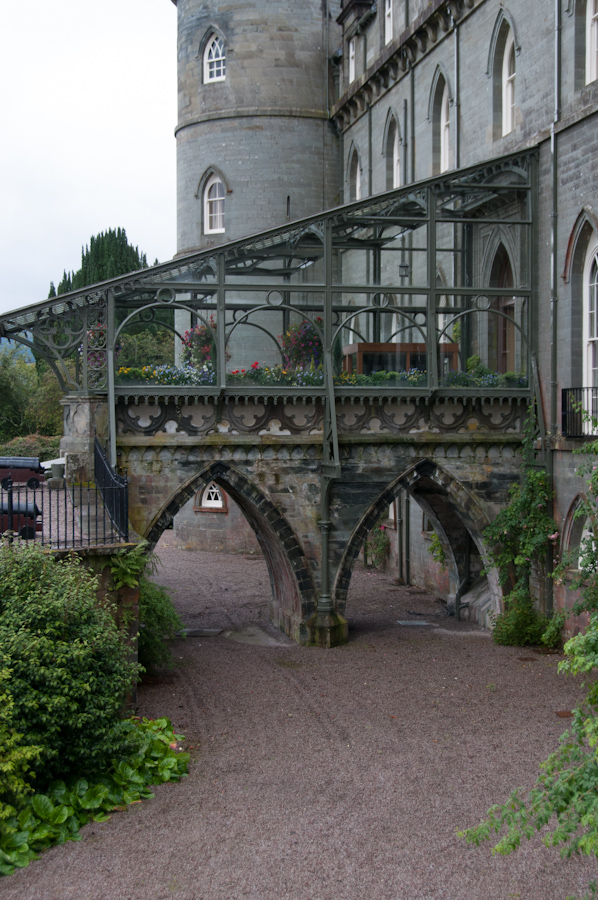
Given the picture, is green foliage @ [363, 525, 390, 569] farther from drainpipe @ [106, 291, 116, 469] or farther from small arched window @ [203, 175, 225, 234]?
drainpipe @ [106, 291, 116, 469]

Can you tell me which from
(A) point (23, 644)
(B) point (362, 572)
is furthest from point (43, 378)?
(A) point (23, 644)

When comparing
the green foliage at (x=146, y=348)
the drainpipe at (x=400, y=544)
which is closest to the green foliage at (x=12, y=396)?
the green foliage at (x=146, y=348)

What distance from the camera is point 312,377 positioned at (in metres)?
16.4

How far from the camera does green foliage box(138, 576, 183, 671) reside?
14.0m

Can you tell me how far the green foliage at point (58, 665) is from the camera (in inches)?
367

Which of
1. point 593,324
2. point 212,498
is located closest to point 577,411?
point 593,324

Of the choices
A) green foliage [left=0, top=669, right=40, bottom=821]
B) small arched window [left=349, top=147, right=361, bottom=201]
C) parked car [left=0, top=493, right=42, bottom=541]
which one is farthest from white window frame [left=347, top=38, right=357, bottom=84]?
green foliage [left=0, top=669, right=40, bottom=821]

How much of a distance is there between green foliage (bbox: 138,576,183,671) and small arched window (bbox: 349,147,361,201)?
15529mm

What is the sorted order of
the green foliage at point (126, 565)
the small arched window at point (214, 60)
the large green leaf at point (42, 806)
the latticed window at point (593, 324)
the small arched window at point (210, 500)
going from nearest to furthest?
1. the large green leaf at point (42, 806)
2. the green foliage at point (126, 565)
3. the latticed window at point (593, 324)
4. the small arched window at point (214, 60)
5. the small arched window at point (210, 500)

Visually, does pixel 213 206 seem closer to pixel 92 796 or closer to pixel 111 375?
pixel 111 375

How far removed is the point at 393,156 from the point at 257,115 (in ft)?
16.3

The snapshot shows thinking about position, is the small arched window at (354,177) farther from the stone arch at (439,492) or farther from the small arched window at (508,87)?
the stone arch at (439,492)

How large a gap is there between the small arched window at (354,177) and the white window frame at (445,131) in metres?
5.58

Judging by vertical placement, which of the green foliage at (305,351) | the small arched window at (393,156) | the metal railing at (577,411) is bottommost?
the metal railing at (577,411)
